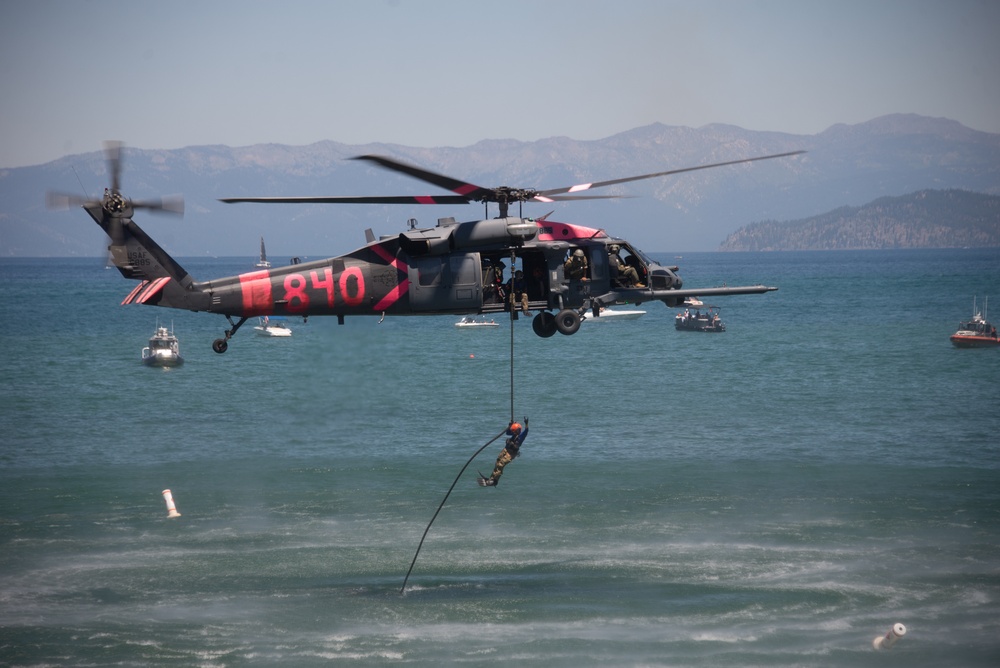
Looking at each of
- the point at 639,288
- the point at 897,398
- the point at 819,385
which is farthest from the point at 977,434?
the point at 639,288

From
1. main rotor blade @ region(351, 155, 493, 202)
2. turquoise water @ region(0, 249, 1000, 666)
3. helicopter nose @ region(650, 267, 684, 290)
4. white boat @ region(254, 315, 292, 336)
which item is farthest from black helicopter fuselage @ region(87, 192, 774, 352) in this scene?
white boat @ region(254, 315, 292, 336)

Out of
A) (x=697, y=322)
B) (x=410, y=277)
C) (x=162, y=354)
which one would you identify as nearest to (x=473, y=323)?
(x=697, y=322)

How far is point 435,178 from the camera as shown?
27.3m

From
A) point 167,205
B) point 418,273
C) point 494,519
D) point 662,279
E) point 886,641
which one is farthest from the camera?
point 494,519

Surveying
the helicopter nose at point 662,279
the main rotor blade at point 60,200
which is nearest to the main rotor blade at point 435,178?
the helicopter nose at point 662,279

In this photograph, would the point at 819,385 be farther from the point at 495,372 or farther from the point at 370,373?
the point at 370,373

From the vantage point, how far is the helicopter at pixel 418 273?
30.9 metres

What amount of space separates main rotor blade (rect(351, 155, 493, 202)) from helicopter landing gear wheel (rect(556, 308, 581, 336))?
4.06 meters

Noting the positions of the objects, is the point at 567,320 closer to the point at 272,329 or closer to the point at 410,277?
the point at 410,277

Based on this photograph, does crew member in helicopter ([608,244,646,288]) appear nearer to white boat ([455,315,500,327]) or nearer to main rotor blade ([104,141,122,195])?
main rotor blade ([104,141,122,195])

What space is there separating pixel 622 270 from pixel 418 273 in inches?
244

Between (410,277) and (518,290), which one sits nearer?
(410,277)

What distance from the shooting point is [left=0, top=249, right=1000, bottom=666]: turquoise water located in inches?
2259

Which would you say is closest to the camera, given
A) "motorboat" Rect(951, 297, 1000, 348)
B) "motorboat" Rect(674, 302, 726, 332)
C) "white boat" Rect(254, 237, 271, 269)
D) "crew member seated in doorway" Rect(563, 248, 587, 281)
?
"crew member seated in doorway" Rect(563, 248, 587, 281)
